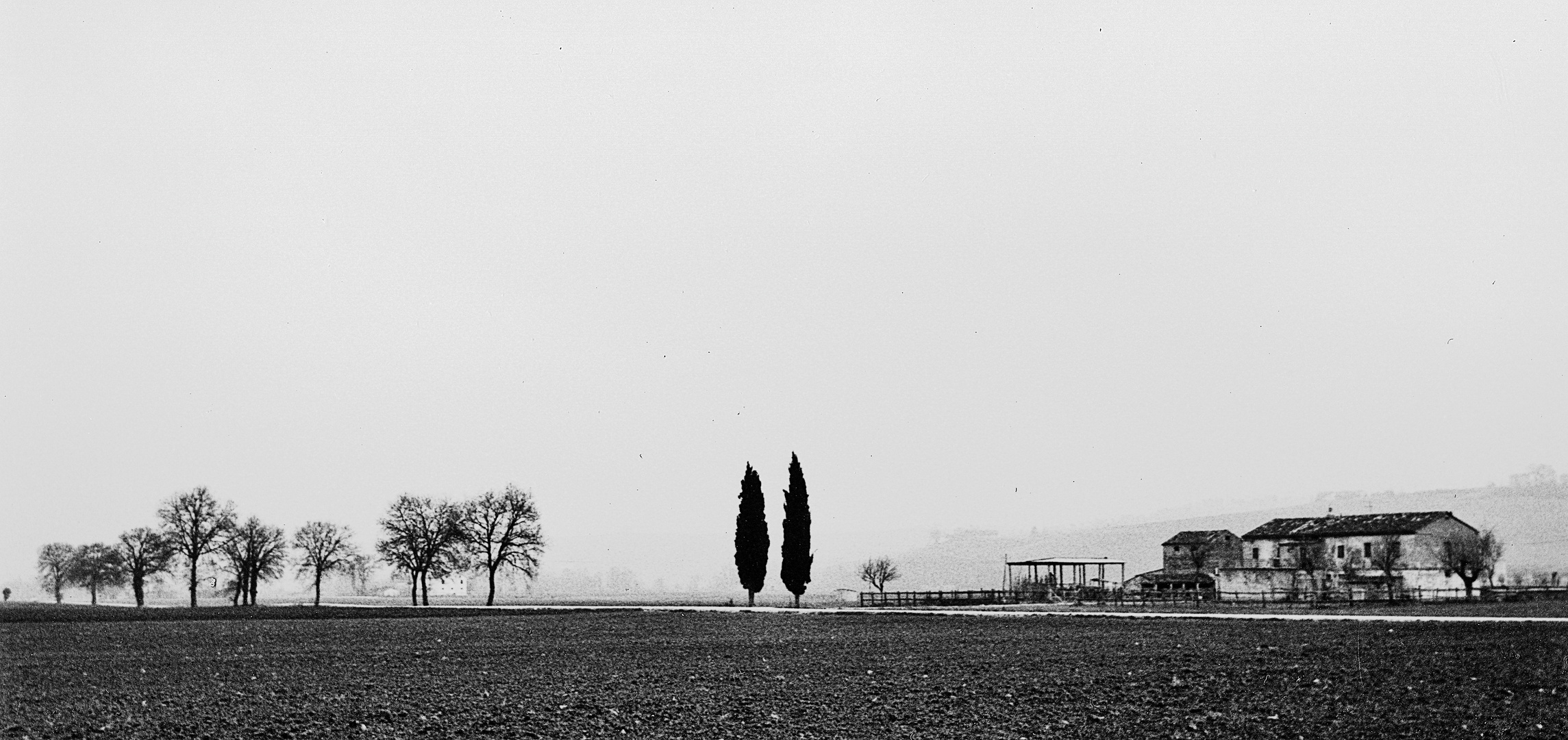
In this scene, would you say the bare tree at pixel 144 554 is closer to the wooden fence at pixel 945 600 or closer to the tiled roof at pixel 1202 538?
the wooden fence at pixel 945 600

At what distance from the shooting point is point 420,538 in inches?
3396

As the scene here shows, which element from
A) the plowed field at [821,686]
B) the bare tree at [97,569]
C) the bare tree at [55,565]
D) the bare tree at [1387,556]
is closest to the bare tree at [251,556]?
the bare tree at [97,569]

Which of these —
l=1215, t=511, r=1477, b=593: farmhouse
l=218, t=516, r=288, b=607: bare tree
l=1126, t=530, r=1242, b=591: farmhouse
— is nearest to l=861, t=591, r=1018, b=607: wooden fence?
l=1215, t=511, r=1477, b=593: farmhouse

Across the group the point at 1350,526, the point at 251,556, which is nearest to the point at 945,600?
the point at 1350,526

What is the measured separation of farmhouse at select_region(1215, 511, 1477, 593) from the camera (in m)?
82.8

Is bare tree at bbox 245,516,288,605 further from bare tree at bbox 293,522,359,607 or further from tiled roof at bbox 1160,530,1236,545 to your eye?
tiled roof at bbox 1160,530,1236,545

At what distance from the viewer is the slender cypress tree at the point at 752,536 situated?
69.1 m

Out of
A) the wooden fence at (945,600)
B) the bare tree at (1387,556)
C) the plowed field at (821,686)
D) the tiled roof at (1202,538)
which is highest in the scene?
the plowed field at (821,686)

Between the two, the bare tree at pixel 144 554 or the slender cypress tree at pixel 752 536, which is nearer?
the slender cypress tree at pixel 752 536

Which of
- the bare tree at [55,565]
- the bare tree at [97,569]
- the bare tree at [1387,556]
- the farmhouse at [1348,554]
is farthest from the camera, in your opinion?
the bare tree at [55,565]

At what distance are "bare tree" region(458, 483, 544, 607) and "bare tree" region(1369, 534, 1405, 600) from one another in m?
54.0

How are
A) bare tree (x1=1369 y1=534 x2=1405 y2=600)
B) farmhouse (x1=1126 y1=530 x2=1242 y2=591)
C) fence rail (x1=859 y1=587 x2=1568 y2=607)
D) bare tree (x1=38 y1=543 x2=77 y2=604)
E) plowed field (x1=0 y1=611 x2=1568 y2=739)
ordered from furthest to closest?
1. bare tree (x1=38 y1=543 x2=77 y2=604)
2. farmhouse (x1=1126 y1=530 x2=1242 y2=591)
3. bare tree (x1=1369 y1=534 x2=1405 y2=600)
4. fence rail (x1=859 y1=587 x2=1568 y2=607)
5. plowed field (x1=0 y1=611 x2=1568 y2=739)

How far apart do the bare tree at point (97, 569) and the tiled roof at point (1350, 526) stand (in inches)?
3340

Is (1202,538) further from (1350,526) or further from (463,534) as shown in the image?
(463,534)
